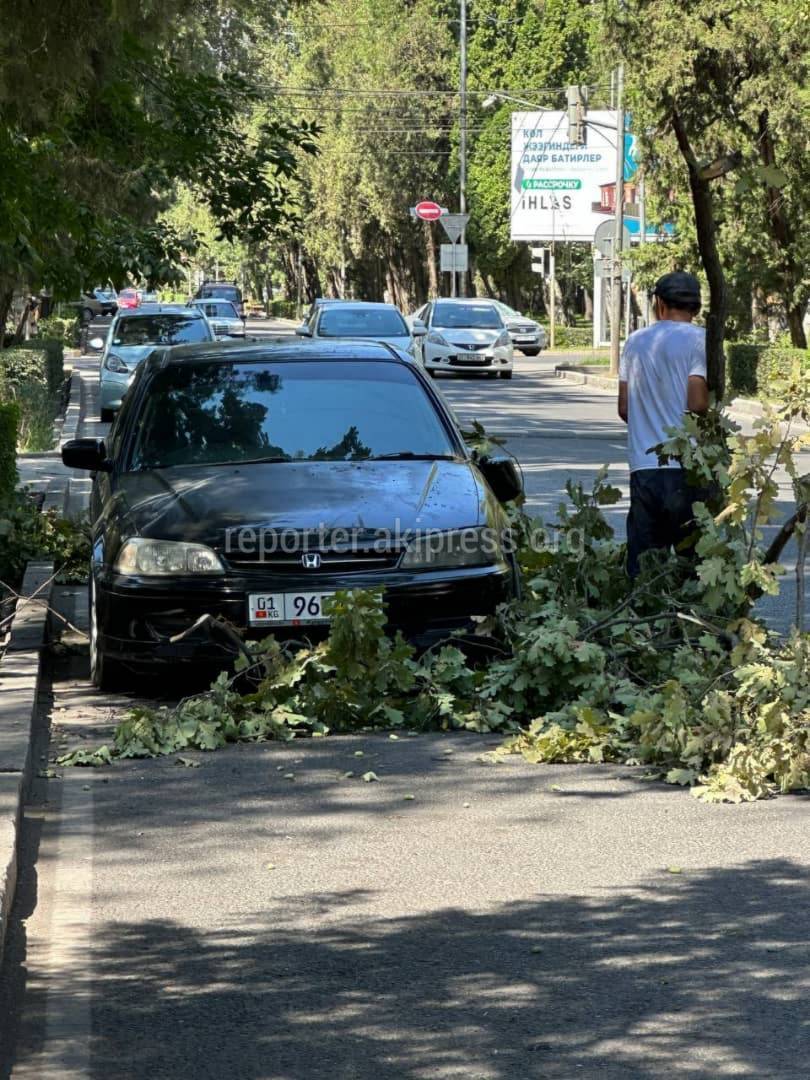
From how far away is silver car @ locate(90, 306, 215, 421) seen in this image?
29812 mm

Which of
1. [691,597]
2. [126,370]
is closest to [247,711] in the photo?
[691,597]

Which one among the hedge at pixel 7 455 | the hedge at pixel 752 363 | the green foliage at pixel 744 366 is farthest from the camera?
the green foliage at pixel 744 366

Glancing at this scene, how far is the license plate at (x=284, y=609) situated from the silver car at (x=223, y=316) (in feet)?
148

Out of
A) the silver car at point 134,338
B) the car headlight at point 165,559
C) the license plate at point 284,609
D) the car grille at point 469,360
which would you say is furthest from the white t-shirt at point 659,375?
the car grille at point 469,360

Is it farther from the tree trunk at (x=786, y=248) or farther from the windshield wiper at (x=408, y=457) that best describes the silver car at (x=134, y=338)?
the windshield wiper at (x=408, y=457)

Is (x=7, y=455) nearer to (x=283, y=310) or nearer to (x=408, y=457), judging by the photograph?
(x=408, y=457)

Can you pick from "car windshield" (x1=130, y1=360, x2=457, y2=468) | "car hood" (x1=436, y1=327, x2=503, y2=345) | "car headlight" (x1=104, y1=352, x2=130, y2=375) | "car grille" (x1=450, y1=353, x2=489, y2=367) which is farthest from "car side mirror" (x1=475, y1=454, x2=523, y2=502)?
"car grille" (x1=450, y1=353, x2=489, y2=367)

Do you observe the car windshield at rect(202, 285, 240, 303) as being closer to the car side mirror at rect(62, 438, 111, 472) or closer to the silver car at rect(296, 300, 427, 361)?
the silver car at rect(296, 300, 427, 361)

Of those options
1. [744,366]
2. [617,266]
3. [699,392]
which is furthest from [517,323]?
[699,392]

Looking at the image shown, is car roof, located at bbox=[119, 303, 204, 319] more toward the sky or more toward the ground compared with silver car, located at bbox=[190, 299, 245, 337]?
more toward the ground

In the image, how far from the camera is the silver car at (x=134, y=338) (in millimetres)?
29812

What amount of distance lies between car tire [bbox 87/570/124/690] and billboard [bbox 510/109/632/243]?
6140cm

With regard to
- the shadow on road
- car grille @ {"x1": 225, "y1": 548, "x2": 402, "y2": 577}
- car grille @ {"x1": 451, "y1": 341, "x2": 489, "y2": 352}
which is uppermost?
car grille @ {"x1": 451, "y1": 341, "x2": 489, "y2": 352}

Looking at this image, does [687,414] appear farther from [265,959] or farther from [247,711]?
[265,959]
